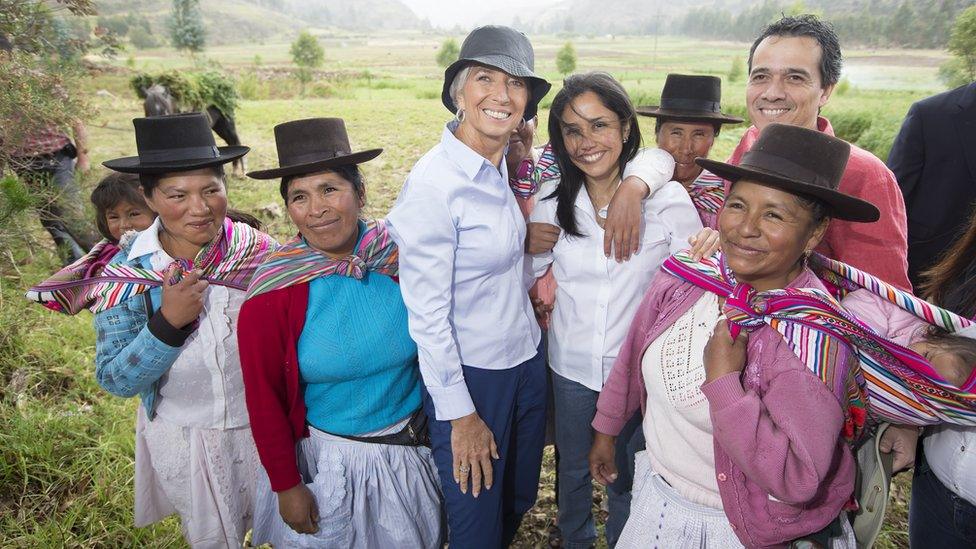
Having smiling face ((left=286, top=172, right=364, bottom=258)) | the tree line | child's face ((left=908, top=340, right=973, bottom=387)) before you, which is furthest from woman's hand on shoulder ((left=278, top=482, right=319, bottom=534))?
the tree line

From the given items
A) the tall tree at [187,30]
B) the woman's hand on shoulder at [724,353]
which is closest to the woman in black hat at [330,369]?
the woman's hand on shoulder at [724,353]

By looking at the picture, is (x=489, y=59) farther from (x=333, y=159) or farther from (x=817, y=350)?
(x=817, y=350)

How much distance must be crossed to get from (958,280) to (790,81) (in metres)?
0.98

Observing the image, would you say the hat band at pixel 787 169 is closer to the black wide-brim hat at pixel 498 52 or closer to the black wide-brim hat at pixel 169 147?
the black wide-brim hat at pixel 498 52

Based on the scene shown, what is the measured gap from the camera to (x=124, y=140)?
12422mm

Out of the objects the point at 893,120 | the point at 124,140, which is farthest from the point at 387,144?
the point at 893,120

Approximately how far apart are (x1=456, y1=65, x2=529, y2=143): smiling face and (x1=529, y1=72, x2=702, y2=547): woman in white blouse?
0.97ft

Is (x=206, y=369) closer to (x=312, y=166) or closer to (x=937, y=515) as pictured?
(x=312, y=166)

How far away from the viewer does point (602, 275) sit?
6.88 feet

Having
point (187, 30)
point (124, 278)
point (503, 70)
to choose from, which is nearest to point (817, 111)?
point (503, 70)

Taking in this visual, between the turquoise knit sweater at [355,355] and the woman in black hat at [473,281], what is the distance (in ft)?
0.50

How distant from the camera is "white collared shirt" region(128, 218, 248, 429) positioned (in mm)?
2006

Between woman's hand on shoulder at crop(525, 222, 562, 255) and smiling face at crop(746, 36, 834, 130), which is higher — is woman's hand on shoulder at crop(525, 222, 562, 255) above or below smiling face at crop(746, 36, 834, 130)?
below

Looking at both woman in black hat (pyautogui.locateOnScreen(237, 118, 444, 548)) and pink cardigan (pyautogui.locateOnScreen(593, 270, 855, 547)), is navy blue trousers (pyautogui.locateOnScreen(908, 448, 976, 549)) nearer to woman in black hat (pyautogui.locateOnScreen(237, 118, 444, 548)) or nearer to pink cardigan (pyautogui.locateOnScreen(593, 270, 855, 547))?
pink cardigan (pyautogui.locateOnScreen(593, 270, 855, 547))
